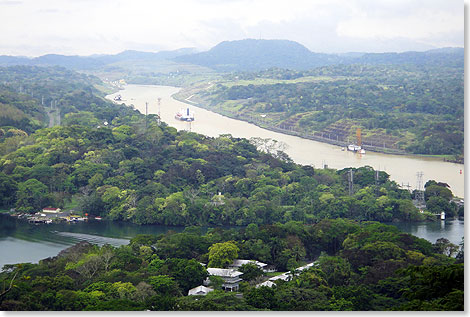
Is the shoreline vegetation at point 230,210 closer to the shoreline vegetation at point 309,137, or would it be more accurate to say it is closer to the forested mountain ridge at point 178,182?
the forested mountain ridge at point 178,182

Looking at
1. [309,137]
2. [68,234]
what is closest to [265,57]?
[309,137]

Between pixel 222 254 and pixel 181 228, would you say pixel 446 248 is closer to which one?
pixel 222 254

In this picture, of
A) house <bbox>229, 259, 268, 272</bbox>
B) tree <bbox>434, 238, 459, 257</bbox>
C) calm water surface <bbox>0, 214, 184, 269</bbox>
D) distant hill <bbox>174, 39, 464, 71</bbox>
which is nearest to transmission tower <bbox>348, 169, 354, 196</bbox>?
calm water surface <bbox>0, 214, 184, 269</bbox>

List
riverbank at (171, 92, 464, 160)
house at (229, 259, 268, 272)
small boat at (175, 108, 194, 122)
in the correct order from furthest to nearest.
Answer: small boat at (175, 108, 194, 122) < riverbank at (171, 92, 464, 160) < house at (229, 259, 268, 272)

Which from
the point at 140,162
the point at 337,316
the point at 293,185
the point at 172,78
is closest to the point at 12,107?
the point at 140,162

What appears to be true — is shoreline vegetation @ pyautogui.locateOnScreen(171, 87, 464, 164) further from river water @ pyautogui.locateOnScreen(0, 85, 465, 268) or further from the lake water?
the lake water

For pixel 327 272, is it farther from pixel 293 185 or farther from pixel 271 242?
pixel 293 185
